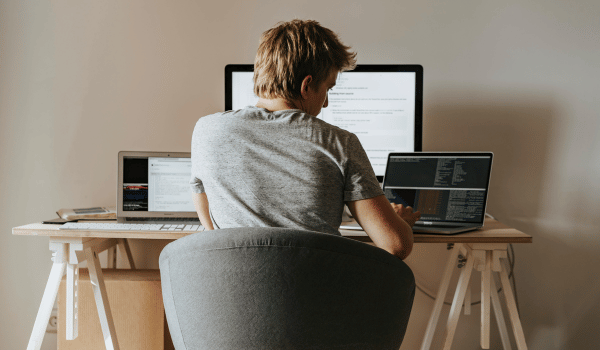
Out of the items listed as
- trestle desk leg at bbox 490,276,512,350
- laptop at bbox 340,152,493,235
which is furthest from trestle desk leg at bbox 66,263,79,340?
trestle desk leg at bbox 490,276,512,350

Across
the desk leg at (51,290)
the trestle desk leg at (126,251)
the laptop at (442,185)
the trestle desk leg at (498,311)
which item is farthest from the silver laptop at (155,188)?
the trestle desk leg at (498,311)

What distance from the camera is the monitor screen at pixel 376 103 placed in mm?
1591

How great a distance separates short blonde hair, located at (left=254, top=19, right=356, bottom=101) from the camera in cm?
89

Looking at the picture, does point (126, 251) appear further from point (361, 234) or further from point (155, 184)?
point (361, 234)

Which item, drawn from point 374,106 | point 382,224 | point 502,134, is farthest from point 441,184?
point 382,224

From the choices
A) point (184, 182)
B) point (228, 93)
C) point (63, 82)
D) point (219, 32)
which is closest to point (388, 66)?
point (228, 93)

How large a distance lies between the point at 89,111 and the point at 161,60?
36cm

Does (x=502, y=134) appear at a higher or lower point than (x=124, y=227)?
higher

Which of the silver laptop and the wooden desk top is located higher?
the silver laptop

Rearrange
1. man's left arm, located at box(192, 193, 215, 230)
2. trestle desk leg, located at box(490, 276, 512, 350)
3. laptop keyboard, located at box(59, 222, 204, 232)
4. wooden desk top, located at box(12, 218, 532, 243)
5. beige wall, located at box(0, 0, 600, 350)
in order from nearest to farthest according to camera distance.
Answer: man's left arm, located at box(192, 193, 215, 230) < wooden desk top, located at box(12, 218, 532, 243) < laptop keyboard, located at box(59, 222, 204, 232) < trestle desk leg, located at box(490, 276, 512, 350) < beige wall, located at box(0, 0, 600, 350)

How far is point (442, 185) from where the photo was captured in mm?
1469

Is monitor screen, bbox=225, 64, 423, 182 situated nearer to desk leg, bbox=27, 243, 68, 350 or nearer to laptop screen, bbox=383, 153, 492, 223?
laptop screen, bbox=383, 153, 492, 223

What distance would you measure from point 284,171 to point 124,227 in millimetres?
779

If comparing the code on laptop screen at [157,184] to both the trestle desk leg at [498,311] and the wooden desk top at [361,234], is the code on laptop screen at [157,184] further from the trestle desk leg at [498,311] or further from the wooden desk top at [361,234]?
the trestle desk leg at [498,311]
